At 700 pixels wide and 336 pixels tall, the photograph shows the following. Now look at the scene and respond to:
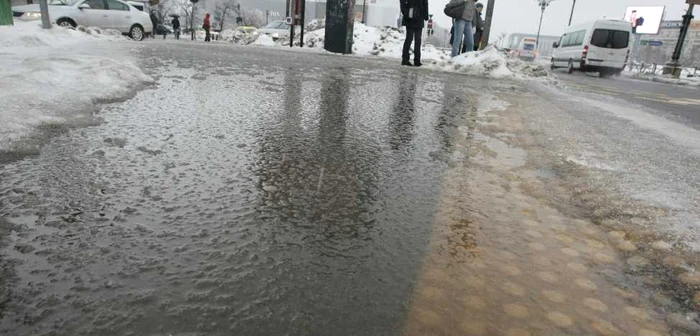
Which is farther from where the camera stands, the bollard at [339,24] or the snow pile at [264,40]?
the snow pile at [264,40]

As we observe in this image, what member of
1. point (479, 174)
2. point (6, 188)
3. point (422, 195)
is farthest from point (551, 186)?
point (6, 188)

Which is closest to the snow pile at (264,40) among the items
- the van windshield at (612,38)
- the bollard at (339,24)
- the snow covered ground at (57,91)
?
the bollard at (339,24)

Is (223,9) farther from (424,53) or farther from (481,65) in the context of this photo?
(481,65)

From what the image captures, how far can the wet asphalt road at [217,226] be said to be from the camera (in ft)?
3.45

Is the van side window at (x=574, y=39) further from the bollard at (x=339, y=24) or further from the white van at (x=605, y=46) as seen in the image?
the bollard at (x=339, y=24)

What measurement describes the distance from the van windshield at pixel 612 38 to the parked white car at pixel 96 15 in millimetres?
17691

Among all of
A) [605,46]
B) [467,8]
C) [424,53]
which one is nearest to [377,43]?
[424,53]

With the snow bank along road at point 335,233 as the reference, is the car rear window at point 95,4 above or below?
above

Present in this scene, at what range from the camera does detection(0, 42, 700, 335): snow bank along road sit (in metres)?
1.09

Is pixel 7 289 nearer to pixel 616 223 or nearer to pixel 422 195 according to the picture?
pixel 422 195

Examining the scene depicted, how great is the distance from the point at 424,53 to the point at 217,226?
15.6m

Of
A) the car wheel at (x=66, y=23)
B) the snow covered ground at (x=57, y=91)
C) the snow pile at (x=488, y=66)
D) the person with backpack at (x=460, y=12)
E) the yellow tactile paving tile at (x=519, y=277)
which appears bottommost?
the yellow tactile paving tile at (x=519, y=277)

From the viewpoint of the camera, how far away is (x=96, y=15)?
13.8 meters

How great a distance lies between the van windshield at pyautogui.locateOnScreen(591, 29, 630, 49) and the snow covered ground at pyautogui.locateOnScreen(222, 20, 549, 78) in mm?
2314
